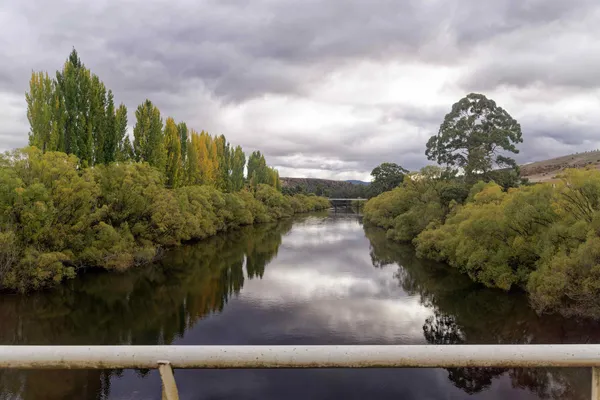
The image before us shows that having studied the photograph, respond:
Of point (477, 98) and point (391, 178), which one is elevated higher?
point (477, 98)

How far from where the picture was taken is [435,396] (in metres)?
11.3

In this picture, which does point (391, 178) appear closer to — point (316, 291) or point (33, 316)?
point (316, 291)

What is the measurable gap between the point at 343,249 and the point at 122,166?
20.4m

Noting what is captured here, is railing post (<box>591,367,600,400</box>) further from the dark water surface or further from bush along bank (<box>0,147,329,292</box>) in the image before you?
bush along bank (<box>0,147,329,292</box>)

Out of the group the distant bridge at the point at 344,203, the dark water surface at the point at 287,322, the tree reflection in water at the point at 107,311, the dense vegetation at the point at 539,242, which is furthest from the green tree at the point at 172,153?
the distant bridge at the point at 344,203

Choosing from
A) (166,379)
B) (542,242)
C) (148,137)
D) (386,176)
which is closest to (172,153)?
(148,137)

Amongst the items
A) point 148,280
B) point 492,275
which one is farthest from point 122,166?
point 492,275

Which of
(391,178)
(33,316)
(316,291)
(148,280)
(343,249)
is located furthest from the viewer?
(391,178)

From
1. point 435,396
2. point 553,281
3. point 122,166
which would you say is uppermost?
point 122,166

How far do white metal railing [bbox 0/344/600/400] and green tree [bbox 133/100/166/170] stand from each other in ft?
131

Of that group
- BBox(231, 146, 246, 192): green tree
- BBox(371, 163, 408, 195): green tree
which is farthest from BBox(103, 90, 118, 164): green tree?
BBox(371, 163, 408, 195): green tree

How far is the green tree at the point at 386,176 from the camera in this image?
8218cm

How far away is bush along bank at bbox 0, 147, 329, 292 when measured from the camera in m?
19.2

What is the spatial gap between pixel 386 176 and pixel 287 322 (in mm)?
70715
